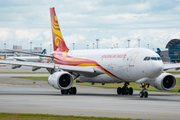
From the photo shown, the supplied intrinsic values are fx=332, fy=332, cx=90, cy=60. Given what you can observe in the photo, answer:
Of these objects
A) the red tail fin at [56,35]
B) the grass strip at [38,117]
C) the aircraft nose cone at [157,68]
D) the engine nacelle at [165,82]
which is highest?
the red tail fin at [56,35]

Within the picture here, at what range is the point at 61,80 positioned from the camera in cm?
3081

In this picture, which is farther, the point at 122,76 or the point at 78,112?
the point at 122,76

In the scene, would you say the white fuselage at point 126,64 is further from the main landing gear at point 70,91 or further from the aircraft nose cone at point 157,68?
the main landing gear at point 70,91

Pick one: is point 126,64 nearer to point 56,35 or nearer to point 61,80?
point 61,80

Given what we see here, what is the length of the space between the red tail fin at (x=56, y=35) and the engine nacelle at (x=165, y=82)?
44.4 feet

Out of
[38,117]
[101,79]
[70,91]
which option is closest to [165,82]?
[101,79]

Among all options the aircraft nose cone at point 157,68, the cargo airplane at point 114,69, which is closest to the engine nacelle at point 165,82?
the cargo airplane at point 114,69

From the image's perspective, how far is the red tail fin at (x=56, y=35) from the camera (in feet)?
129

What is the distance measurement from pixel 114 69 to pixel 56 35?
12273 millimetres

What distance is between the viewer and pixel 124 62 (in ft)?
94.4

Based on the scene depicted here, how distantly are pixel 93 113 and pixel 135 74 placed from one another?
1150 centimetres

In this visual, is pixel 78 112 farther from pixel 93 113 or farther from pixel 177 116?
pixel 177 116

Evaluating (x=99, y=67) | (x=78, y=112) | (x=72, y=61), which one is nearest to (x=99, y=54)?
(x=99, y=67)

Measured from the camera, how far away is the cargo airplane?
88.0 feet
